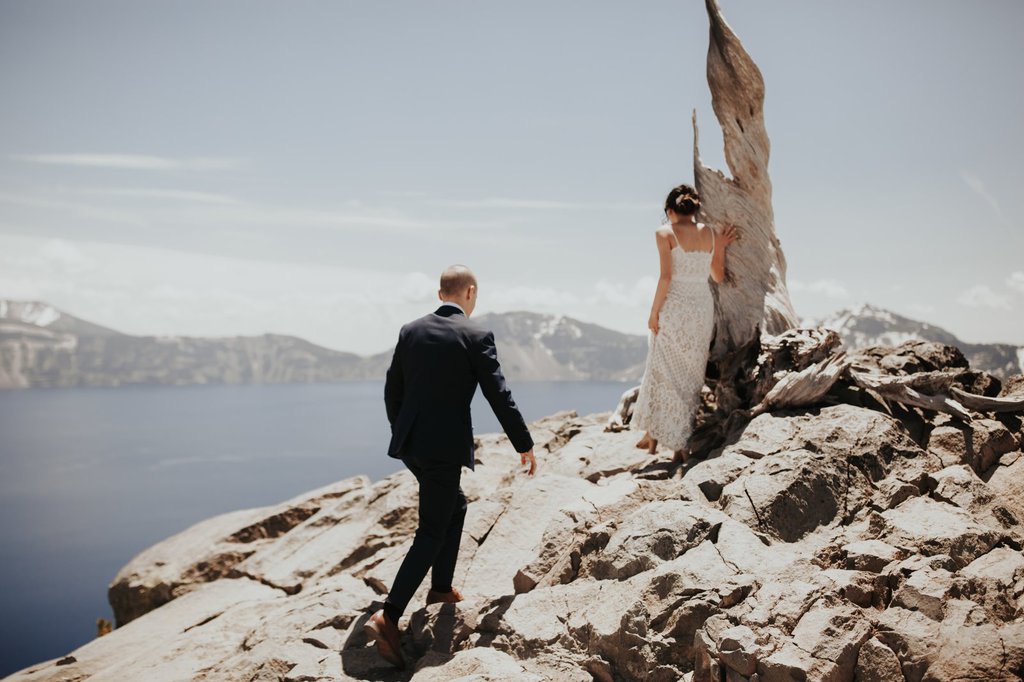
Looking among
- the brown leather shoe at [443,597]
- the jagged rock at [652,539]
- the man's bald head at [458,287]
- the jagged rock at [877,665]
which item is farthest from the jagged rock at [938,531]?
the man's bald head at [458,287]

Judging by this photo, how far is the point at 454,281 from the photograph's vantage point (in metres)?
6.19

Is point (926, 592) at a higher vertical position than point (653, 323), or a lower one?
lower

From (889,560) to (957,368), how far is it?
494 centimetres

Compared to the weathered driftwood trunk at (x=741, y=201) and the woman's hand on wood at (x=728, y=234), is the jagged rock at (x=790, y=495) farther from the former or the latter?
the woman's hand on wood at (x=728, y=234)

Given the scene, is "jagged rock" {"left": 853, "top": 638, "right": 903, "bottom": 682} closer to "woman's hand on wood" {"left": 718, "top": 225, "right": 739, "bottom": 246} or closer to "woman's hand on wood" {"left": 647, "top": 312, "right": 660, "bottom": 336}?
"woman's hand on wood" {"left": 647, "top": 312, "right": 660, "bottom": 336}

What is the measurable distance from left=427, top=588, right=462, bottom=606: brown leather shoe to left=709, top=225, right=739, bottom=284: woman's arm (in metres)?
5.51

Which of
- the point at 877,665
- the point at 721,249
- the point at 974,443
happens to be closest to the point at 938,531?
the point at 877,665

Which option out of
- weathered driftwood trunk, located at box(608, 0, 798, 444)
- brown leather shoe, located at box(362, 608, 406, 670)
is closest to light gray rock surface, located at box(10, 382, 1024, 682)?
brown leather shoe, located at box(362, 608, 406, 670)

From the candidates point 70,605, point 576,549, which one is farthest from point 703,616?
point 70,605

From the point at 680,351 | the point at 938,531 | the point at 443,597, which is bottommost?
the point at 443,597

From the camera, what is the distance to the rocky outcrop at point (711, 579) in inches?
193

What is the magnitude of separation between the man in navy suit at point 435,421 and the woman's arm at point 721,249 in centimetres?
454

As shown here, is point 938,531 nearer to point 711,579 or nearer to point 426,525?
point 711,579

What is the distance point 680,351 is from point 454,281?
156 inches
